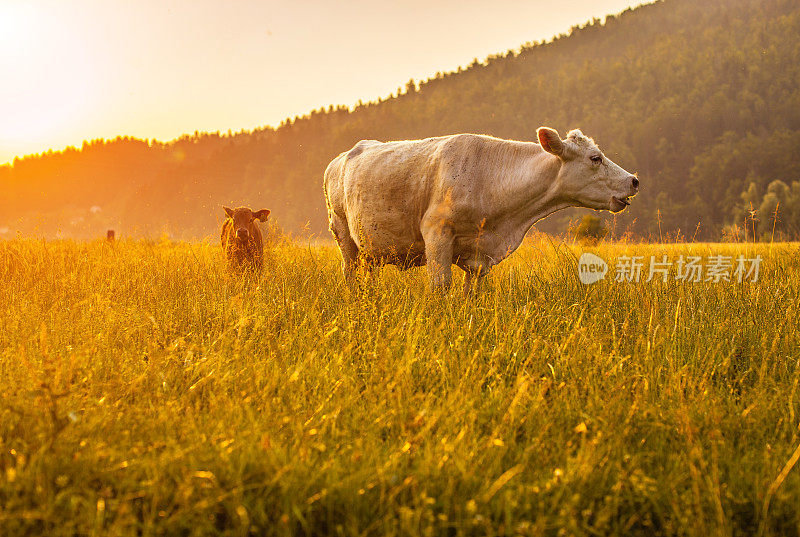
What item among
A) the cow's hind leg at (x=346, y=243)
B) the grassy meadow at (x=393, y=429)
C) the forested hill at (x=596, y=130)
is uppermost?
the forested hill at (x=596, y=130)

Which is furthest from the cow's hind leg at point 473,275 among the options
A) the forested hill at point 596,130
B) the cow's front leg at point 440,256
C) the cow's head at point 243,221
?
the forested hill at point 596,130

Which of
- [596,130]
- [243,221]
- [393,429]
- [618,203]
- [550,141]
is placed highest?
[596,130]

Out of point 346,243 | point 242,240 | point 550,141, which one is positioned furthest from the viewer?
point 242,240

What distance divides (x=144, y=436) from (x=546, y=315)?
9.32ft

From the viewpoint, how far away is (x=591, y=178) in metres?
5.22

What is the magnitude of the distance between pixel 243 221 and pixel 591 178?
5.41 meters

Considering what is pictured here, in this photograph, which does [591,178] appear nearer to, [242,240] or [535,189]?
[535,189]

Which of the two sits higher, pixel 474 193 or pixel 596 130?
pixel 596 130

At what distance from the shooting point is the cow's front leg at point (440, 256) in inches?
205

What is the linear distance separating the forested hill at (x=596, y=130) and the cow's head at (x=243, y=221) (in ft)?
110

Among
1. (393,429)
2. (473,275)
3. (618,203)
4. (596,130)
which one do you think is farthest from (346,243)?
(596,130)

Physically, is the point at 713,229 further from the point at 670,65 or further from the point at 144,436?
the point at 144,436

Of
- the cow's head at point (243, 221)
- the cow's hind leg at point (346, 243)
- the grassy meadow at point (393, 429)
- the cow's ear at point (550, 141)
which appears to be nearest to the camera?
the grassy meadow at point (393, 429)

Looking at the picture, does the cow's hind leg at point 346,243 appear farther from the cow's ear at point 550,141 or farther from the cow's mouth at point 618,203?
the cow's mouth at point 618,203
